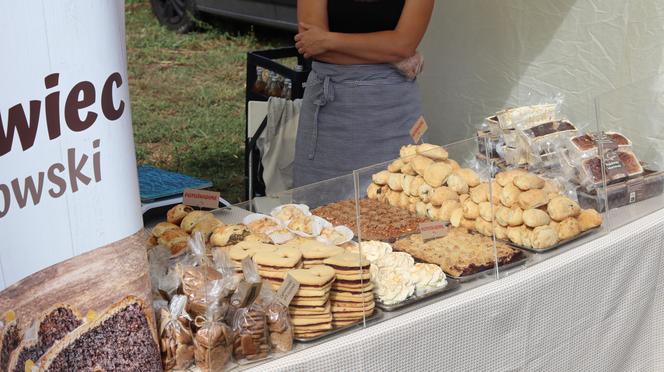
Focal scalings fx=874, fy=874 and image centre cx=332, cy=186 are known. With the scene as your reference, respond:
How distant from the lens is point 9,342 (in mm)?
1554

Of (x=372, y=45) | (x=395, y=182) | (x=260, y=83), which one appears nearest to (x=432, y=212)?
(x=395, y=182)

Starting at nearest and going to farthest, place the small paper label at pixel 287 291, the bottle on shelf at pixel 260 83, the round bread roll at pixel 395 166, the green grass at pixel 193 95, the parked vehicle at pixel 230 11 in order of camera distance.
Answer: the small paper label at pixel 287 291
the round bread roll at pixel 395 166
the bottle on shelf at pixel 260 83
the green grass at pixel 193 95
the parked vehicle at pixel 230 11

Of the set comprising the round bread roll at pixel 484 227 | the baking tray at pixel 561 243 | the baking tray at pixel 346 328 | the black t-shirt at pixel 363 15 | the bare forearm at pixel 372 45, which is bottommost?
Result: the baking tray at pixel 346 328

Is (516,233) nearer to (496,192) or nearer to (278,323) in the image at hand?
(496,192)

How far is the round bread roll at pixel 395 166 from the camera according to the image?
2.60 metres

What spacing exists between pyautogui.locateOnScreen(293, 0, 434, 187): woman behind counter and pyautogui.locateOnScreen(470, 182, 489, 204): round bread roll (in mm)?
717

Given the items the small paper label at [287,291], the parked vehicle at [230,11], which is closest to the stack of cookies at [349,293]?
the small paper label at [287,291]

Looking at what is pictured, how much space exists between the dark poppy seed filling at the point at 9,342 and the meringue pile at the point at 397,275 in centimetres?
87

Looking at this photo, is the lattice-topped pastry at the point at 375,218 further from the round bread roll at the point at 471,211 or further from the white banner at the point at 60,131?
the white banner at the point at 60,131

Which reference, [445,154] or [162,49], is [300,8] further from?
[162,49]

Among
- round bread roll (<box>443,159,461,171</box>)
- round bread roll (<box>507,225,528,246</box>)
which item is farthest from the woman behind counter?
Result: round bread roll (<box>507,225,528,246</box>)

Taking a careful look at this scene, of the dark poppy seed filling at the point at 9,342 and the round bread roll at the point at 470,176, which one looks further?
the round bread roll at the point at 470,176

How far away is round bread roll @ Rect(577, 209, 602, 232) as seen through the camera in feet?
8.23

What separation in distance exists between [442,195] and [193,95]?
541 cm
